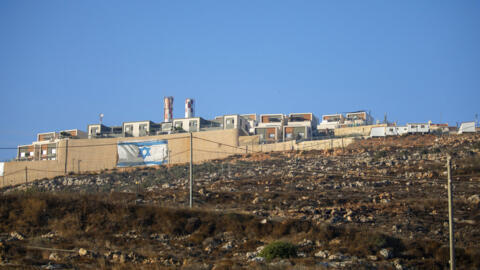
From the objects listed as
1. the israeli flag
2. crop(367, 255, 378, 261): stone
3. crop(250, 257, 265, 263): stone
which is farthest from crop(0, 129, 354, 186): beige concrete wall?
crop(250, 257, 265, 263): stone

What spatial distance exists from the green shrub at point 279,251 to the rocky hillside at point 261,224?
38cm

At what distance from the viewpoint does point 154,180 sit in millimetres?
53719

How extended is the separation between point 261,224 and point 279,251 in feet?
17.3

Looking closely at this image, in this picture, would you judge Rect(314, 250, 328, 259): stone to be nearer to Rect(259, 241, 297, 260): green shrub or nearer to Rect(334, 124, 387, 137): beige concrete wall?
Rect(259, 241, 297, 260): green shrub

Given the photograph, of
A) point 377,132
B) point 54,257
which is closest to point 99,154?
point 377,132

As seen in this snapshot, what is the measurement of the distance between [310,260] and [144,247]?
735cm

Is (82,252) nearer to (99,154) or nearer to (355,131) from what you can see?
(99,154)

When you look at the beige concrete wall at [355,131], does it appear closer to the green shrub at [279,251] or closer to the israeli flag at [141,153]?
the israeli flag at [141,153]

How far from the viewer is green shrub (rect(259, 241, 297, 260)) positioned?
66.3ft

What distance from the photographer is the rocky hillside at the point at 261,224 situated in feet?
65.9

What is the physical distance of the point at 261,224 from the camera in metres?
25.5

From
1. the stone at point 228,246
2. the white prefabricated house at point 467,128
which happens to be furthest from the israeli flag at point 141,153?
the stone at point 228,246

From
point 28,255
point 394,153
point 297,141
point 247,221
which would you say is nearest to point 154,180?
point 297,141

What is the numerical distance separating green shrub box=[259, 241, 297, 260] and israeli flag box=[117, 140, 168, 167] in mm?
45857
